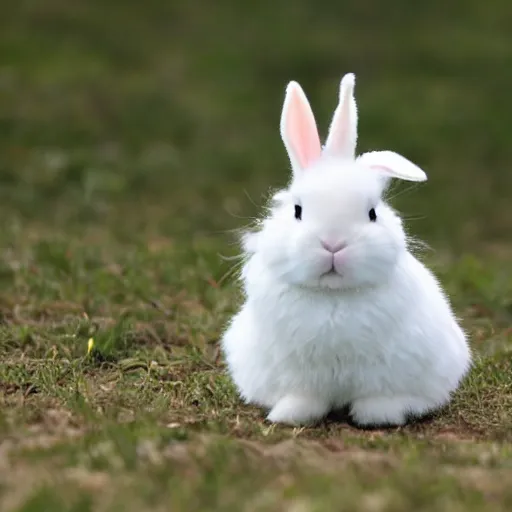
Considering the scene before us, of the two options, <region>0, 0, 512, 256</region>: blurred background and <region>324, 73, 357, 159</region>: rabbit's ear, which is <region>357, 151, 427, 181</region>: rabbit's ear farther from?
<region>0, 0, 512, 256</region>: blurred background

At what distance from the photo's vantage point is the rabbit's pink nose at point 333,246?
3664 millimetres

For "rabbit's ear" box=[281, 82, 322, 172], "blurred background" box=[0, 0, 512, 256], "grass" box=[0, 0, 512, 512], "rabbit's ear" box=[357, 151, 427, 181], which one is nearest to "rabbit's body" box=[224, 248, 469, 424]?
"grass" box=[0, 0, 512, 512]

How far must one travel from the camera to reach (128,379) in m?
4.59

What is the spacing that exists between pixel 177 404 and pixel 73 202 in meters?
5.29

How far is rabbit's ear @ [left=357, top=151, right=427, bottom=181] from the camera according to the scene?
390cm

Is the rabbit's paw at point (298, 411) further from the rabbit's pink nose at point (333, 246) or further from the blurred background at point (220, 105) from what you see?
the blurred background at point (220, 105)

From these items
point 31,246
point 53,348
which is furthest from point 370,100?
point 53,348

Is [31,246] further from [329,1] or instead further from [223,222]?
[329,1]

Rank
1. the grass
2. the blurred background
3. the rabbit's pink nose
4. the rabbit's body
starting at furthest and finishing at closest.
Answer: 1. the blurred background
2. the rabbit's body
3. the rabbit's pink nose
4. the grass

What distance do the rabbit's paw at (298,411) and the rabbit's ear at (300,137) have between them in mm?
892

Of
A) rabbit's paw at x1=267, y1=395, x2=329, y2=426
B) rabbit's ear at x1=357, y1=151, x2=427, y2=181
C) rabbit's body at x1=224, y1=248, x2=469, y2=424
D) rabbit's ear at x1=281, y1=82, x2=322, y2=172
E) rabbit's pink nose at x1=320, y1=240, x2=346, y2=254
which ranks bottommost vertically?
rabbit's paw at x1=267, y1=395, x2=329, y2=426

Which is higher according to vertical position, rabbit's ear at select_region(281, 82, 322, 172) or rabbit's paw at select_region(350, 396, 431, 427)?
rabbit's ear at select_region(281, 82, 322, 172)

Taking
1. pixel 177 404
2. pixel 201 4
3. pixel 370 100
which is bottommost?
pixel 177 404

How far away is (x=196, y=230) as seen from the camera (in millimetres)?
9070
